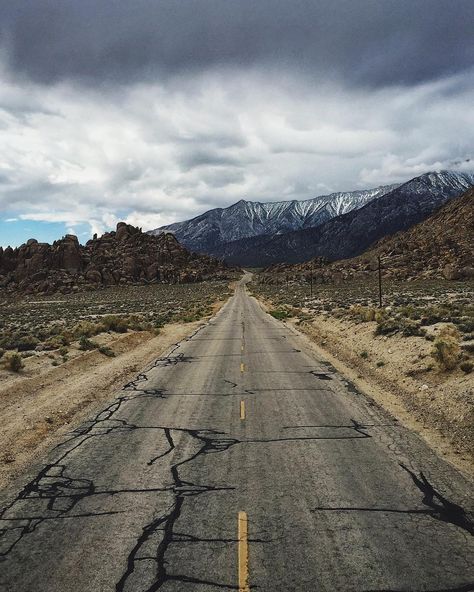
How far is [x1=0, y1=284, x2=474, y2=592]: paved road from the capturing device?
16.2ft

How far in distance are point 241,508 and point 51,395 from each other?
9.61 meters

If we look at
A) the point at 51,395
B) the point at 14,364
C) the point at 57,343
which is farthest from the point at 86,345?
the point at 51,395

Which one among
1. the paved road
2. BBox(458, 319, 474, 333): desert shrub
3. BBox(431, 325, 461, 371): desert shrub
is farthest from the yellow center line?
BBox(458, 319, 474, 333): desert shrub

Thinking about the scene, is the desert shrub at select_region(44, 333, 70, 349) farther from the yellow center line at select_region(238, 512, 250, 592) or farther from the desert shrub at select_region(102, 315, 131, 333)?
the yellow center line at select_region(238, 512, 250, 592)

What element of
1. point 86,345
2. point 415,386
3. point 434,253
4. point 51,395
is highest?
point 434,253

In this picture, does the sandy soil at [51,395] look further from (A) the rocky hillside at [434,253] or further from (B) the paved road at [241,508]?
(A) the rocky hillside at [434,253]

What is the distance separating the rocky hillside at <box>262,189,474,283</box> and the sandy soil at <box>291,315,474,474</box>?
73084mm

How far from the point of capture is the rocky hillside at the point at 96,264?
392ft

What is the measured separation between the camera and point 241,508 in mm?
6336

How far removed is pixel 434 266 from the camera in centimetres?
10094

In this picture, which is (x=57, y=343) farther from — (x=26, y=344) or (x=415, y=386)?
(x=415, y=386)

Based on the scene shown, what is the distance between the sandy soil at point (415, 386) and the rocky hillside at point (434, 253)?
240 feet

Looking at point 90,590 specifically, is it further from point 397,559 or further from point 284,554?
point 397,559

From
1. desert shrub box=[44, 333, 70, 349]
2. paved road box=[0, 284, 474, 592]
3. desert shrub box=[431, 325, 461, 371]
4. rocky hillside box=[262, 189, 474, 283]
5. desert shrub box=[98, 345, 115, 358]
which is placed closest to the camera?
paved road box=[0, 284, 474, 592]
